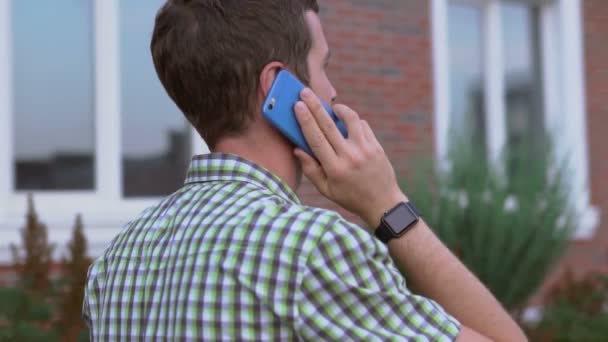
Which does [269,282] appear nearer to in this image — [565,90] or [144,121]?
[144,121]

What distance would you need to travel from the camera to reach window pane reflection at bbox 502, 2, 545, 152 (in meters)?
7.86

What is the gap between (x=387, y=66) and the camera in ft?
21.6

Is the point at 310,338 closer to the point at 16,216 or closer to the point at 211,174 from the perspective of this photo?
the point at 211,174

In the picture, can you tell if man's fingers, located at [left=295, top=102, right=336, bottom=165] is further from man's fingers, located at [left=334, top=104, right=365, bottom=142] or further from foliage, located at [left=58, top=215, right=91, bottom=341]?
foliage, located at [left=58, top=215, right=91, bottom=341]

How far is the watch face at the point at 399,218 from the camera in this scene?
4.85ft

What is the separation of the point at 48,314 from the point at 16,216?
228 cm

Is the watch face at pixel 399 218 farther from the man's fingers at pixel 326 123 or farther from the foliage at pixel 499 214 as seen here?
the foliage at pixel 499 214

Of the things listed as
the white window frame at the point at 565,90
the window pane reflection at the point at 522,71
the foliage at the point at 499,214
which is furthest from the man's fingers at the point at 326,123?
the window pane reflection at the point at 522,71

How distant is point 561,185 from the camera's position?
6176mm

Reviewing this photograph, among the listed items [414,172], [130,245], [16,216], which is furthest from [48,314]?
[414,172]

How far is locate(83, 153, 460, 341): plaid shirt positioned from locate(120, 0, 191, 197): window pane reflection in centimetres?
424

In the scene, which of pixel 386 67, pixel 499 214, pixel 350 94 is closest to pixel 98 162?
pixel 350 94

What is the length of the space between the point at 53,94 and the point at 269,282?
4.31 m

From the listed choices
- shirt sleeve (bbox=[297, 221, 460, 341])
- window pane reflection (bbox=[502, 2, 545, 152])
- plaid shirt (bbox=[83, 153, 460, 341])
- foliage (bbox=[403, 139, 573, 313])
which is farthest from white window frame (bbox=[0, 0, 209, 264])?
shirt sleeve (bbox=[297, 221, 460, 341])
